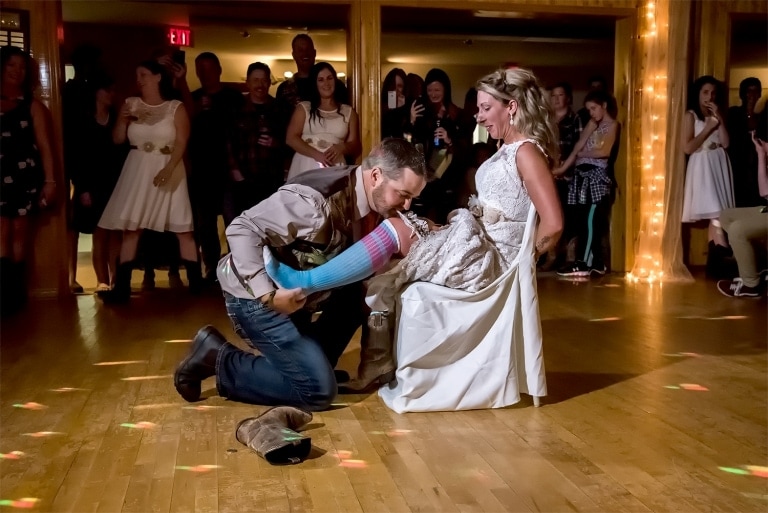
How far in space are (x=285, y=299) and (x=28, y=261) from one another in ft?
9.90

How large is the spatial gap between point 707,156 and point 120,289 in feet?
12.9

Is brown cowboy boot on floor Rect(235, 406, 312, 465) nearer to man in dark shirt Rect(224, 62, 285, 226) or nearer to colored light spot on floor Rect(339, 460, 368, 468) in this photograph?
colored light spot on floor Rect(339, 460, 368, 468)

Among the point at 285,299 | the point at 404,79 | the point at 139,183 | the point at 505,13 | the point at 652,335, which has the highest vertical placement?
the point at 505,13

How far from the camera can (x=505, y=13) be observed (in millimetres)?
5266

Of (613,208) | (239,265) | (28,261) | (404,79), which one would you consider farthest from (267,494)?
(613,208)

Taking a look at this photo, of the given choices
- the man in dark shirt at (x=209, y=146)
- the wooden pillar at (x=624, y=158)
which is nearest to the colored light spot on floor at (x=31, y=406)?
the man in dark shirt at (x=209, y=146)

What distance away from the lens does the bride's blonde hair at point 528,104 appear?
2.44m

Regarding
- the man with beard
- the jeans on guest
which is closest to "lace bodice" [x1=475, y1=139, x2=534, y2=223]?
the man with beard

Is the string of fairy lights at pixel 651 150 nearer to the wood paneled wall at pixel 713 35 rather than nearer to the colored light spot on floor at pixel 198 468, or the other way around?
the wood paneled wall at pixel 713 35

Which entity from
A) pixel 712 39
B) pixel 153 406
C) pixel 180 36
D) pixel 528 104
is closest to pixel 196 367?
pixel 153 406

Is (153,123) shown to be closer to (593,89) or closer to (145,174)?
(145,174)

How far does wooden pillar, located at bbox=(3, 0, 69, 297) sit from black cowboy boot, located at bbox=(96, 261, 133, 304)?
0.48m

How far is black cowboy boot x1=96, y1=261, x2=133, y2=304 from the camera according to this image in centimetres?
429

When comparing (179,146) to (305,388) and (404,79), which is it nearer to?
(404,79)
